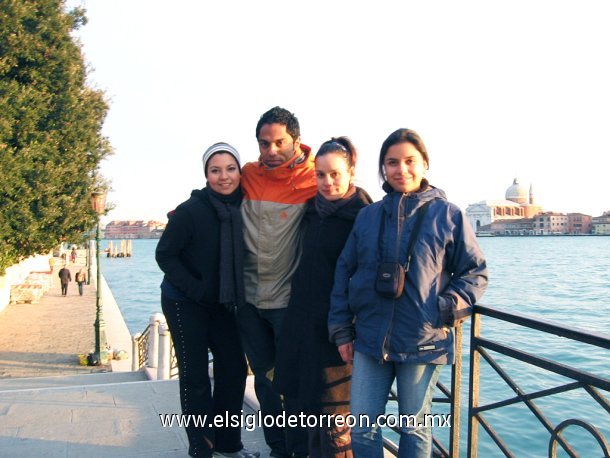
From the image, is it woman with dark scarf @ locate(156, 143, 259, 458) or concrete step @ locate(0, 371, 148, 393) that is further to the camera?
concrete step @ locate(0, 371, 148, 393)

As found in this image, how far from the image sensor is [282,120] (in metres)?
3.11

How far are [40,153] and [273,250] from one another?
35.5 ft

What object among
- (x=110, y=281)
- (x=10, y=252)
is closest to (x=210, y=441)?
(x=10, y=252)

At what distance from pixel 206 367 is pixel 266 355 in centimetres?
38

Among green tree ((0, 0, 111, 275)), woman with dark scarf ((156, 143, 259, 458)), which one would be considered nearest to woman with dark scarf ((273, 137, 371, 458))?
woman with dark scarf ((156, 143, 259, 458))

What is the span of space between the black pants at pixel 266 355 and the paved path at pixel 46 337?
8.77 metres

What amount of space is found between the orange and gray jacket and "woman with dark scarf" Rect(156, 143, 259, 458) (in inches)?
3.5

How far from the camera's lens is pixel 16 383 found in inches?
348

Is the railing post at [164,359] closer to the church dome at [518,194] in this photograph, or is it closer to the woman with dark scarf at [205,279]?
the woman with dark scarf at [205,279]

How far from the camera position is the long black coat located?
2.79 metres

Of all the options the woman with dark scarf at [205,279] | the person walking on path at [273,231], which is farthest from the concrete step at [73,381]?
the person walking on path at [273,231]

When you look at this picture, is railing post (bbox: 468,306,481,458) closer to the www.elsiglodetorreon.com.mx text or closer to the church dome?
the www.elsiglodetorreon.com.mx text

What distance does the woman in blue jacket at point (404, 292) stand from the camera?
2.45 meters

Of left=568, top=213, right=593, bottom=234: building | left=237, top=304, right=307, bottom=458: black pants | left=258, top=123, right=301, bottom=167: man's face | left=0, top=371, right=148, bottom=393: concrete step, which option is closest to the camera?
left=258, top=123, right=301, bottom=167: man's face
